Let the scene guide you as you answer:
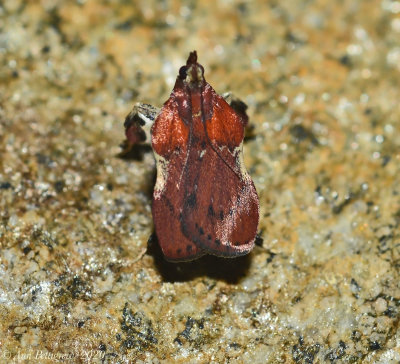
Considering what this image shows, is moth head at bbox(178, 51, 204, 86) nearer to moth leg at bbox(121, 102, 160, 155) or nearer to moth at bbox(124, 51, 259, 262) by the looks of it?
moth at bbox(124, 51, 259, 262)

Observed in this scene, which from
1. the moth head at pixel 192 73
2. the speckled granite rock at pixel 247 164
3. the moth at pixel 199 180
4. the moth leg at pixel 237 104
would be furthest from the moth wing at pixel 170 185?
the moth leg at pixel 237 104

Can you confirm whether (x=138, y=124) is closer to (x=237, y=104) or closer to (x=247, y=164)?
(x=237, y=104)

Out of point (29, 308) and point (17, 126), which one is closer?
point (29, 308)

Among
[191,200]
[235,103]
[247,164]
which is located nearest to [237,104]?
[235,103]

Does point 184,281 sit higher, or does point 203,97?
point 203,97

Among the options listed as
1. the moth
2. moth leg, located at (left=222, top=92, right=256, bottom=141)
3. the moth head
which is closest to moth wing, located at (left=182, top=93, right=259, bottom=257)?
the moth

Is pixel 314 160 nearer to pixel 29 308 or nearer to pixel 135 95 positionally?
pixel 135 95

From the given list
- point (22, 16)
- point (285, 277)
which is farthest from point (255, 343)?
point (22, 16)
